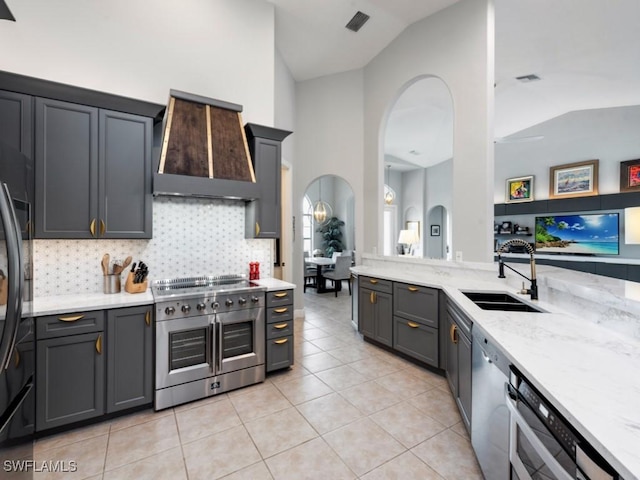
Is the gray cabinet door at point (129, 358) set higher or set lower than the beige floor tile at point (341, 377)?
higher

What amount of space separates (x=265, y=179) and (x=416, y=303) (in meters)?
2.11

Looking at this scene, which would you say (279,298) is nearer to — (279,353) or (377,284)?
A: (279,353)

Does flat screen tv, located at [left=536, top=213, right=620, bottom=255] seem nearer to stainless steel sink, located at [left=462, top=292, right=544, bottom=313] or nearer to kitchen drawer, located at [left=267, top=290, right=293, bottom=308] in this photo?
stainless steel sink, located at [left=462, top=292, right=544, bottom=313]

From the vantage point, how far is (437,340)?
3.04m

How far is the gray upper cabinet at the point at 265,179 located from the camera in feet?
10.9

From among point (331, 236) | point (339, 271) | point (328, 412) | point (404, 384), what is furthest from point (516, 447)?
point (331, 236)

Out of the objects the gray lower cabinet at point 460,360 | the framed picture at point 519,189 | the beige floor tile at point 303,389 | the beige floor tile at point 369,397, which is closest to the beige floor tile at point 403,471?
the gray lower cabinet at point 460,360

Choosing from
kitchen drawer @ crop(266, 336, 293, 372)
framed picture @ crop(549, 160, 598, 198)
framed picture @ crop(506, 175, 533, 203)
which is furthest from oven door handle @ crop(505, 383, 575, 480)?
framed picture @ crop(506, 175, 533, 203)

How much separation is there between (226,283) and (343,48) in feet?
12.4

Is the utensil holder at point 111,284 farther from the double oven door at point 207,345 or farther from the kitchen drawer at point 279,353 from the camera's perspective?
the kitchen drawer at point 279,353

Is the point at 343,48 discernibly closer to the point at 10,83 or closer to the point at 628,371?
the point at 10,83

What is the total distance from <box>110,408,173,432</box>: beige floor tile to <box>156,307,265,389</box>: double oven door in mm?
210

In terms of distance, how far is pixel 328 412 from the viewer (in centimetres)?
248

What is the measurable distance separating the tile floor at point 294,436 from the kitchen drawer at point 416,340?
21cm
